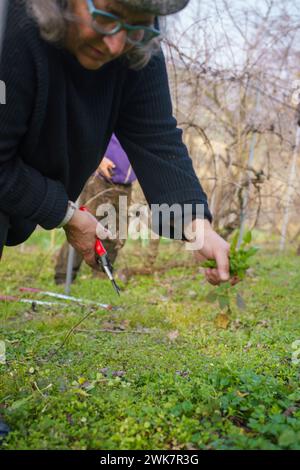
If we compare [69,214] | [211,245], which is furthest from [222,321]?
[69,214]

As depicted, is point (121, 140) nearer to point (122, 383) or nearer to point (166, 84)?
point (166, 84)

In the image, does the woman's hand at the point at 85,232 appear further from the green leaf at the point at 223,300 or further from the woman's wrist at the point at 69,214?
the green leaf at the point at 223,300

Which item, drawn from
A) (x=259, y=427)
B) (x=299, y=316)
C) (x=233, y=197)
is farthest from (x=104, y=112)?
(x=233, y=197)

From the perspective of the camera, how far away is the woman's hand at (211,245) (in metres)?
2.30

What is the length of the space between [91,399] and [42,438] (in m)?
0.31

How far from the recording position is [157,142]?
246 cm

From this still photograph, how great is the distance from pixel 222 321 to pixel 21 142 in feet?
7.34

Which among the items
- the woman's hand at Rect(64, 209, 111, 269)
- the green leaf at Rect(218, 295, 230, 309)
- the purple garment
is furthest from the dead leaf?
the purple garment

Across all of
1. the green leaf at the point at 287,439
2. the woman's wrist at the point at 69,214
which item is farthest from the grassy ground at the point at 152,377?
the woman's wrist at the point at 69,214

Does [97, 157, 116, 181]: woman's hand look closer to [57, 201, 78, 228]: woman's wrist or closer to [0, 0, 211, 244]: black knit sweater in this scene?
[0, 0, 211, 244]: black knit sweater

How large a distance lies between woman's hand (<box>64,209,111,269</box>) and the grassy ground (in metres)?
0.55

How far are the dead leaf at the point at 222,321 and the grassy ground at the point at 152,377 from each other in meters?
0.03

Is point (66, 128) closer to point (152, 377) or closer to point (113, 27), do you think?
point (113, 27)

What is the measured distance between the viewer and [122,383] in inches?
96.3
